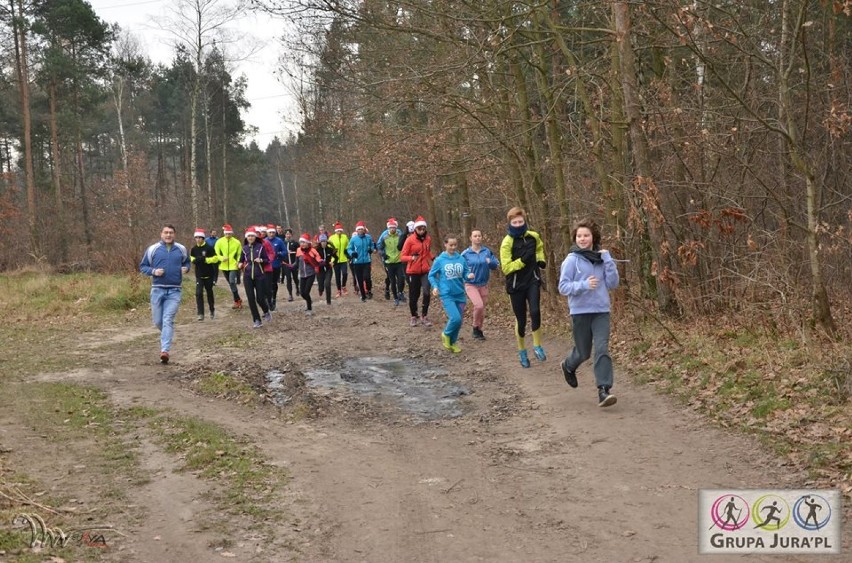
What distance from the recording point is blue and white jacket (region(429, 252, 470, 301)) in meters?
12.6

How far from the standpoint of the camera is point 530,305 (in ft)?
35.0

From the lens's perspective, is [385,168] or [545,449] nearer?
[545,449]

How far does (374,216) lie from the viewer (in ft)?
141

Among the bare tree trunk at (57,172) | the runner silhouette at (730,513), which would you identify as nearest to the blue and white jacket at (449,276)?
the runner silhouette at (730,513)

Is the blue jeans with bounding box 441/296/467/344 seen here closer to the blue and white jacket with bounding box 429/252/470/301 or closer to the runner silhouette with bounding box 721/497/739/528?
the blue and white jacket with bounding box 429/252/470/301

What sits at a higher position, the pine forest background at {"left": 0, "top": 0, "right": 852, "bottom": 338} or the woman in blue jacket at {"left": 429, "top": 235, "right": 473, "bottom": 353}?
the pine forest background at {"left": 0, "top": 0, "right": 852, "bottom": 338}

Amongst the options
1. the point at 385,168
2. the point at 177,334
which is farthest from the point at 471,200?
the point at 177,334

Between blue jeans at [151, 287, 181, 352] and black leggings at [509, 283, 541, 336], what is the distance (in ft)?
17.2

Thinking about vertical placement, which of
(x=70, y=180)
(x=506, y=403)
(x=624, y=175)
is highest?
(x=70, y=180)

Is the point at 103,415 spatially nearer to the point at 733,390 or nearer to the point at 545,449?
the point at 545,449

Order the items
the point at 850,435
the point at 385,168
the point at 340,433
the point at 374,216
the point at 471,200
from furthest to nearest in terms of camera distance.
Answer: the point at 374,216 < the point at 471,200 < the point at 385,168 < the point at 340,433 < the point at 850,435

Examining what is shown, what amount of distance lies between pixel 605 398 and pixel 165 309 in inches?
281

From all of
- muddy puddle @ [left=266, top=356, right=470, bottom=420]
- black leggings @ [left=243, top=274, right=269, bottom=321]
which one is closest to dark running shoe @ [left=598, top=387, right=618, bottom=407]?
muddy puddle @ [left=266, top=356, right=470, bottom=420]

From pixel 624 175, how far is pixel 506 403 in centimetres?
476
